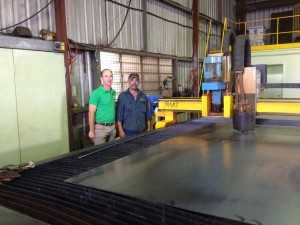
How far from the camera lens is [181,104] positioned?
3.57 m

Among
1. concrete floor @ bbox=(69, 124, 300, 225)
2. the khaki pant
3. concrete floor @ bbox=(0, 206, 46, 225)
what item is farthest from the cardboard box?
concrete floor @ bbox=(0, 206, 46, 225)

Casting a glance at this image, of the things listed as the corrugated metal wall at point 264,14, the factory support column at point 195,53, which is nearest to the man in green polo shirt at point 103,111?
the factory support column at point 195,53

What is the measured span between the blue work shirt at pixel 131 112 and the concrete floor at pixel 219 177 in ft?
5.14

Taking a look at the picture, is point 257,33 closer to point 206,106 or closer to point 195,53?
point 195,53

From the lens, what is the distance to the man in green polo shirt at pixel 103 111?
3.53 m

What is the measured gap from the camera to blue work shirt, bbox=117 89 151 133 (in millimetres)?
3668

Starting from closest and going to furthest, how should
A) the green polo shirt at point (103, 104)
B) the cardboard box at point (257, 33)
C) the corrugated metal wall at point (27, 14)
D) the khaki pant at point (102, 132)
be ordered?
the green polo shirt at point (103, 104) < the khaki pant at point (102, 132) < the corrugated metal wall at point (27, 14) < the cardboard box at point (257, 33)

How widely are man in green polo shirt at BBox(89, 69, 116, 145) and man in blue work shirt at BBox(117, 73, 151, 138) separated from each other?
0.38ft

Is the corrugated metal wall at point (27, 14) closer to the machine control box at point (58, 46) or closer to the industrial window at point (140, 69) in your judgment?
the machine control box at point (58, 46)

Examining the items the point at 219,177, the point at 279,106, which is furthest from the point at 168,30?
the point at 219,177

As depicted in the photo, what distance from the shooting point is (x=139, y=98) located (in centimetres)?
373

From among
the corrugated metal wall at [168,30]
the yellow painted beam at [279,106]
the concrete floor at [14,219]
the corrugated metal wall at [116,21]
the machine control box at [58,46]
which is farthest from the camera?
the corrugated metal wall at [168,30]

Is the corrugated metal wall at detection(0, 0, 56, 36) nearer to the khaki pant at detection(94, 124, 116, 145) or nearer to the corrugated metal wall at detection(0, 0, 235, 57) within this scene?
the corrugated metal wall at detection(0, 0, 235, 57)

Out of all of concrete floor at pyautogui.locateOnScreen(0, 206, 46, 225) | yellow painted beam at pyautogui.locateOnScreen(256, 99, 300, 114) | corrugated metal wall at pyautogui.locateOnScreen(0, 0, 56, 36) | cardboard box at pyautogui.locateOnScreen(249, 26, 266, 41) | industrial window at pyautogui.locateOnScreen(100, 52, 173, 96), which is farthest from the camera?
cardboard box at pyautogui.locateOnScreen(249, 26, 266, 41)
